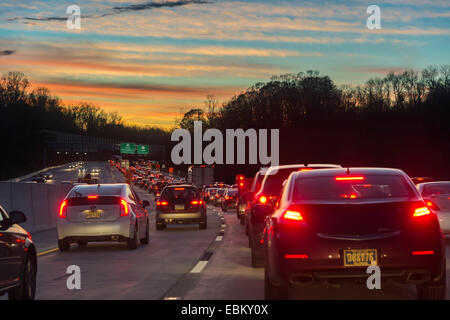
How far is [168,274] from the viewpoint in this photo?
13.2 m

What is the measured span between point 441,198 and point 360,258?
1274cm

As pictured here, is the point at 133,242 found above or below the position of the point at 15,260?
below

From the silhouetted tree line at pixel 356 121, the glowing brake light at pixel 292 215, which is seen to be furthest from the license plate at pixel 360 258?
the silhouetted tree line at pixel 356 121

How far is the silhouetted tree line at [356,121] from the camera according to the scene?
10894cm

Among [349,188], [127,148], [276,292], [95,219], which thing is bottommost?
[127,148]

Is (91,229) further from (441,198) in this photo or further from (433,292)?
(433,292)

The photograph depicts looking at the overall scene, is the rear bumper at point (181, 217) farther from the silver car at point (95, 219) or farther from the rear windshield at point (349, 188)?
the rear windshield at point (349, 188)

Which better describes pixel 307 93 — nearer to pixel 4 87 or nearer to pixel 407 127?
pixel 407 127

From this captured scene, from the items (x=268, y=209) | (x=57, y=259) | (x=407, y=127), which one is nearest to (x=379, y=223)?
(x=268, y=209)

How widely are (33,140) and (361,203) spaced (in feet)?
591

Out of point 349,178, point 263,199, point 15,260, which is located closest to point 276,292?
Answer: point 349,178

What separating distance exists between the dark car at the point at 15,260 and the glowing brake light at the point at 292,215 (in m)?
3.08

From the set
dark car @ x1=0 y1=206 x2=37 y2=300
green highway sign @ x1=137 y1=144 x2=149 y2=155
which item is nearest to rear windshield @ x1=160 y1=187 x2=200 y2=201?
dark car @ x1=0 y1=206 x2=37 y2=300

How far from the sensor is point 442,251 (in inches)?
344
